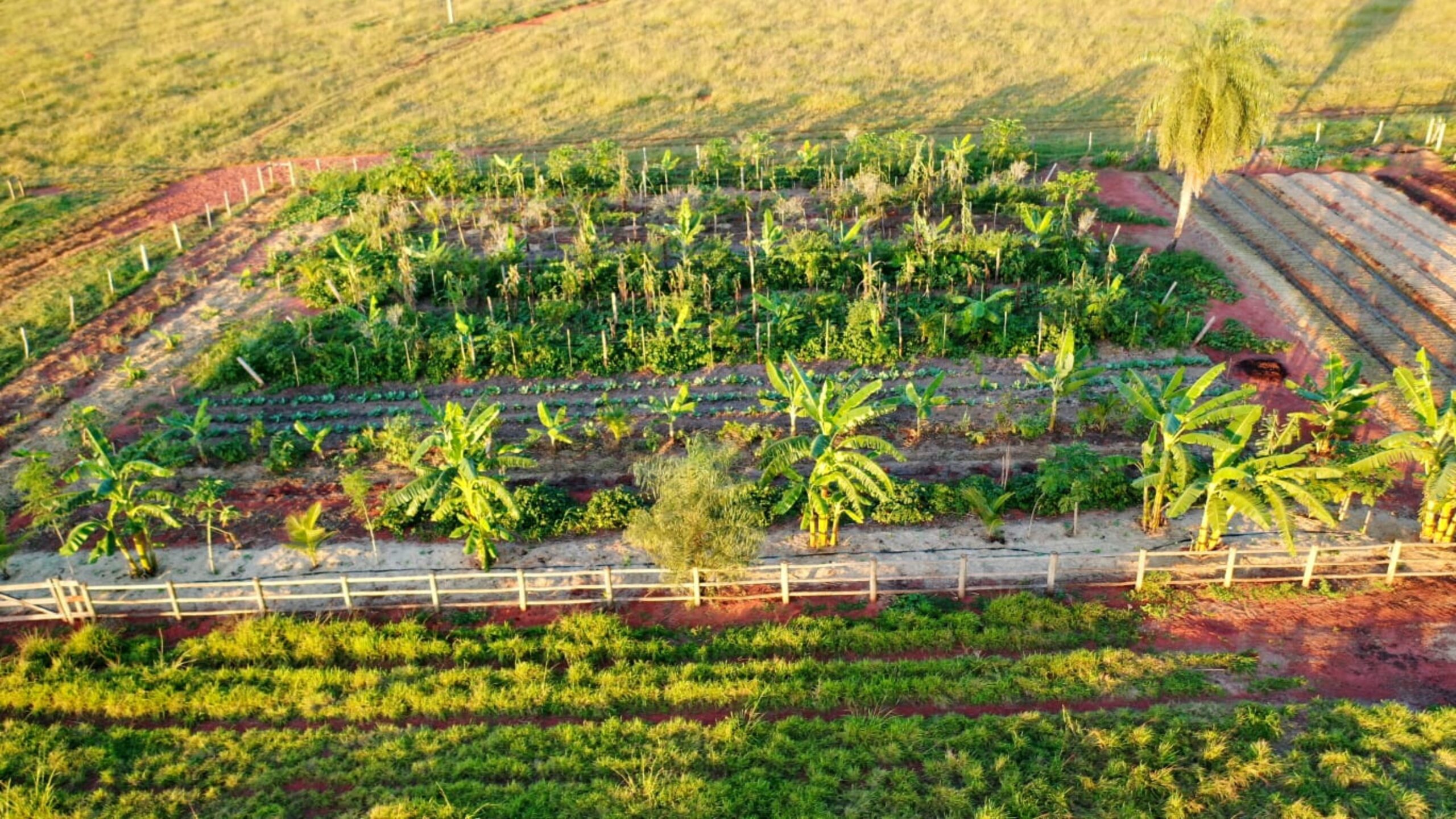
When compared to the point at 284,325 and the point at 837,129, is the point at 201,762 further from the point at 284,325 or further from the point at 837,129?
the point at 837,129

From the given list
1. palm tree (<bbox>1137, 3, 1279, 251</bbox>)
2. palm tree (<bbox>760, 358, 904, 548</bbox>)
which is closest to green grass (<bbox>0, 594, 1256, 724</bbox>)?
palm tree (<bbox>760, 358, 904, 548</bbox>)

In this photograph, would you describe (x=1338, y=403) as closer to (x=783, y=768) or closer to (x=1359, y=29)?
(x=783, y=768)

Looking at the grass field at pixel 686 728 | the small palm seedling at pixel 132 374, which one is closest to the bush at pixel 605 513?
the grass field at pixel 686 728

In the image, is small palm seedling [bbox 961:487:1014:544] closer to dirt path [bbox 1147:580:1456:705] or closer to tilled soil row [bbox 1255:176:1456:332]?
dirt path [bbox 1147:580:1456:705]

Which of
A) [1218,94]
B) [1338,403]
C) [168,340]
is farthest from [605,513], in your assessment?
[1218,94]

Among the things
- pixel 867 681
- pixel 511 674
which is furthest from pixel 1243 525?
pixel 511 674
